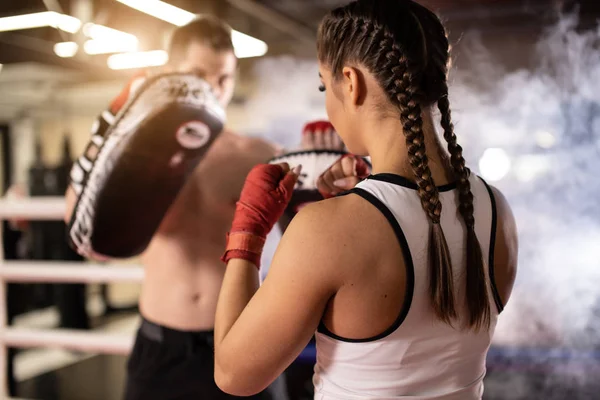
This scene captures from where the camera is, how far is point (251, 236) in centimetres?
82

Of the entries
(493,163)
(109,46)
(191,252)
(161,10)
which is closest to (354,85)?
(191,252)

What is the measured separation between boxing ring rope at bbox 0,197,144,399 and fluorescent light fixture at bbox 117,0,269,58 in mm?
1110

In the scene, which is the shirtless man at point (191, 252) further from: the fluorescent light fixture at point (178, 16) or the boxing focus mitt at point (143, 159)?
the fluorescent light fixture at point (178, 16)

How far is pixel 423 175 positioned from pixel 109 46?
3.19 meters

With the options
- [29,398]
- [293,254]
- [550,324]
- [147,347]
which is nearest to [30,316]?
[29,398]

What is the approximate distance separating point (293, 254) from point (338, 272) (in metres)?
0.06

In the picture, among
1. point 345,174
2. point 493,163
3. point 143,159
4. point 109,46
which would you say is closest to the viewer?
point 345,174

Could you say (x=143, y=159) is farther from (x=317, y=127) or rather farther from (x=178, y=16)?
(x=178, y=16)

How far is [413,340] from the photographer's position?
709 mm

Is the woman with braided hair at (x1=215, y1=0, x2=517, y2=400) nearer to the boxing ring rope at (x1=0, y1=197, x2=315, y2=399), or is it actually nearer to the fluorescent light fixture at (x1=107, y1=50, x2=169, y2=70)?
the boxing ring rope at (x1=0, y1=197, x2=315, y2=399)

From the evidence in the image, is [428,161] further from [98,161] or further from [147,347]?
[147,347]

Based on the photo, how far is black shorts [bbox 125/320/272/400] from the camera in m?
1.42

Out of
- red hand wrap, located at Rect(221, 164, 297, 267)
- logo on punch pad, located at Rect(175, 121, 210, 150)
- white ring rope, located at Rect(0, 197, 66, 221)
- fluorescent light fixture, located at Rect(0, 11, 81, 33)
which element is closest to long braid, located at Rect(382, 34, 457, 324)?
red hand wrap, located at Rect(221, 164, 297, 267)

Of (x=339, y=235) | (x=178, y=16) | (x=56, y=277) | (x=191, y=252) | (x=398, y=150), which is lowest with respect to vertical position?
(x=56, y=277)
